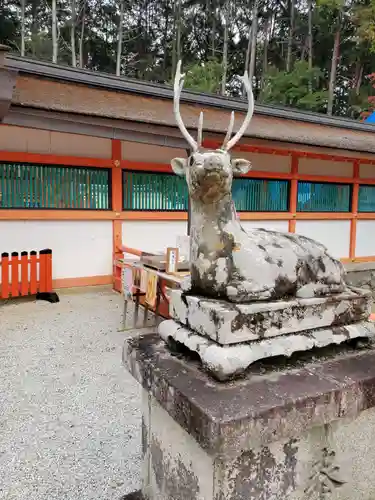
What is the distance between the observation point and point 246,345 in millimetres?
1401

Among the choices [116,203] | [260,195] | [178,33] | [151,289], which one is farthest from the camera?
[178,33]

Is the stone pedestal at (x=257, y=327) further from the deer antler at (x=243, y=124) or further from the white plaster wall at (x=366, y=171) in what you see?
the white plaster wall at (x=366, y=171)

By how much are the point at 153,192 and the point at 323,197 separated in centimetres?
459

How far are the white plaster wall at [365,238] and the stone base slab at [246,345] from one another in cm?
936

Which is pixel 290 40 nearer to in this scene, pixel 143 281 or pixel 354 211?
pixel 354 211

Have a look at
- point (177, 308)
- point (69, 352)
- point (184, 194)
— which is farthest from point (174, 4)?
point (177, 308)

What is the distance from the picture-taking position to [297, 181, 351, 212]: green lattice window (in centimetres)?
936

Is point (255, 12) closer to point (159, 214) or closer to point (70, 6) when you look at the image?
point (70, 6)

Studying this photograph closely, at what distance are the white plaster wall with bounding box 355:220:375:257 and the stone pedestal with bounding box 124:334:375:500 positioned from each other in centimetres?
943

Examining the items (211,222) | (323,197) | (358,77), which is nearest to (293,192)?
(323,197)

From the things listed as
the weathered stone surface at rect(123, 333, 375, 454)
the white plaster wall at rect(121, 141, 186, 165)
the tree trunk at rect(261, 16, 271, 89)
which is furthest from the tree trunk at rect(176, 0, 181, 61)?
the weathered stone surface at rect(123, 333, 375, 454)

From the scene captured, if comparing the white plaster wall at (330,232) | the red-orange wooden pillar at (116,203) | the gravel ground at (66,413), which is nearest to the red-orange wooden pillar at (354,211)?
the white plaster wall at (330,232)

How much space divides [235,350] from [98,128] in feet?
16.8

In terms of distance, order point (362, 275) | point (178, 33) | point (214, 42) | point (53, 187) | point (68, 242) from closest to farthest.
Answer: point (53, 187), point (68, 242), point (362, 275), point (178, 33), point (214, 42)
